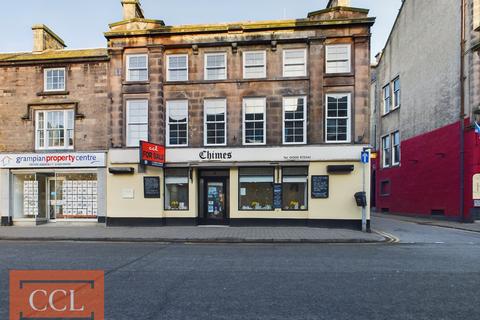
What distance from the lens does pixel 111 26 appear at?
1558cm

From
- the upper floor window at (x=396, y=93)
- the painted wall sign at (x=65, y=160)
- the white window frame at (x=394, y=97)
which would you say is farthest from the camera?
the upper floor window at (x=396, y=93)

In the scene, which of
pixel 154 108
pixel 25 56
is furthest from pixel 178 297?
pixel 25 56

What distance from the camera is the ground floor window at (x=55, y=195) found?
51.5ft

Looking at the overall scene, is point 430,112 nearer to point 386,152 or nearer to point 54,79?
point 386,152

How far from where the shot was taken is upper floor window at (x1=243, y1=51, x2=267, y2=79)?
14859mm

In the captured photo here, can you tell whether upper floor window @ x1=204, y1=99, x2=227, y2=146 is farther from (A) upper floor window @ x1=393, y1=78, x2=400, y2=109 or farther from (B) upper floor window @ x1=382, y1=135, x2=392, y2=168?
(B) upper floor window @ x1=382, y1=135, x2=392, y2=168

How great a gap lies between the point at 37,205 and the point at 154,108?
789cm

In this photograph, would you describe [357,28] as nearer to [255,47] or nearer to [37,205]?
[255,47]

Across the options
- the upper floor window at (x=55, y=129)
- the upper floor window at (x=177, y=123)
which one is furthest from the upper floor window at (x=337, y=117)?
the upper floor window at (x=55, y=129)

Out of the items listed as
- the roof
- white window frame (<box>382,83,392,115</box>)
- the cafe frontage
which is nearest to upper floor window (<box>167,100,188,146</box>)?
the cafe frontage

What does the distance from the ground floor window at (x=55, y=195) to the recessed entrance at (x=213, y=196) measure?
547 centimetres

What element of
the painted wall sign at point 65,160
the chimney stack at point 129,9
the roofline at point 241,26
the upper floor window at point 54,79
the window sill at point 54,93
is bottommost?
the painted wall sign at point 65,160

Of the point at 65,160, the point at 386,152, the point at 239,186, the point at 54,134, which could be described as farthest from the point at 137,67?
the point at 386,152

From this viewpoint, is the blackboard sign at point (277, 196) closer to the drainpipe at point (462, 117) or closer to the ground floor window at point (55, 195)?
the ground floor window at point (55, 195)
